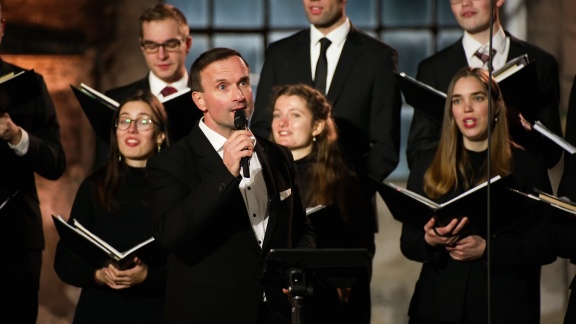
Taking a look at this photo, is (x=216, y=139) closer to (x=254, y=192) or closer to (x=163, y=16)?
(x=254, y=192)

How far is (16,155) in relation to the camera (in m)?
4.46

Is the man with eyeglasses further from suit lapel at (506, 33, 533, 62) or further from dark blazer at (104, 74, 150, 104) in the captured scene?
suit lapel at (506, 33, 533, 62)

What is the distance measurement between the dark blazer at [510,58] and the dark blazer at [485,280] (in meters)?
0.35

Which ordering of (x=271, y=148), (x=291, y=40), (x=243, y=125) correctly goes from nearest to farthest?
1. (x=243, y=125)
2. (x=271, y=148)
3. (x=291, y=40)

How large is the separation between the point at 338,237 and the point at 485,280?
595mm

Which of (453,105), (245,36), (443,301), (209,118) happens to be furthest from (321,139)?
(245,36)

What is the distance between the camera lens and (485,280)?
13.3 ft

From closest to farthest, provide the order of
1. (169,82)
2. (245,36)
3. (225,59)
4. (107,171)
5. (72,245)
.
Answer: (225,59), (72,245), (107,171), (169,82), (245,36)

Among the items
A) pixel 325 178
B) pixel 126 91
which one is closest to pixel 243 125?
pixel 325 178

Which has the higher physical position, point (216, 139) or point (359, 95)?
point (359, 95)

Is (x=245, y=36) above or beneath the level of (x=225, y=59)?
above

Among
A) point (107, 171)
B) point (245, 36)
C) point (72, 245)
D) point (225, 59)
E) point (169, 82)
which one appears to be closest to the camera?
point (225, 59)

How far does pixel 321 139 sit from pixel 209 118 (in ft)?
3.85

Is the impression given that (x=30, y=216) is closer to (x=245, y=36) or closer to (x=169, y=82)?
(x=169, y=82)
